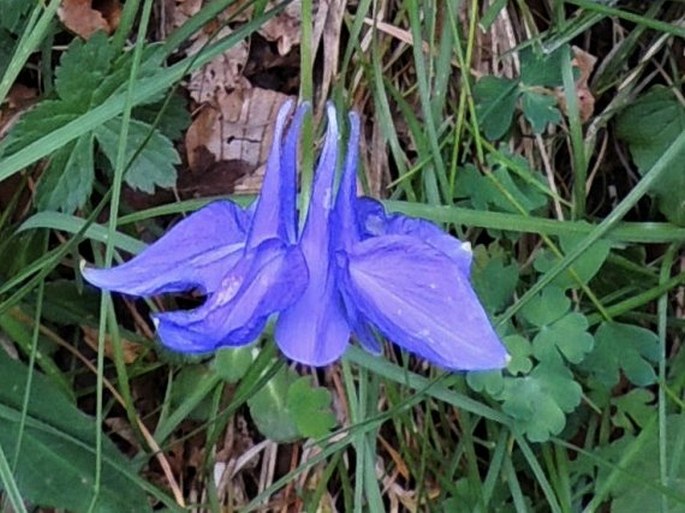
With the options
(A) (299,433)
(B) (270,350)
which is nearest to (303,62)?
(B) (270,350)

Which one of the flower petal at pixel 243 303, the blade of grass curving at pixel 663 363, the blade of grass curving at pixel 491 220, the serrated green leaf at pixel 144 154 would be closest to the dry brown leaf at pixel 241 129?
the serrated green leaf at pixel 144 154

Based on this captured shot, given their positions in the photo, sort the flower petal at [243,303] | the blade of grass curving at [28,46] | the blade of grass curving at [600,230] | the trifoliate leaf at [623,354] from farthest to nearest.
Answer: the trifoliate leaf at [623,354], the blade of grass curving at [600,230], the blade of grass curving at [28,46], the flower petal at [243,303]

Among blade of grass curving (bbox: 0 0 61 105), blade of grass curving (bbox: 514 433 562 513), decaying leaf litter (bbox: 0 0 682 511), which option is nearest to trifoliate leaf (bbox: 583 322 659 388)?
decaying leaf litter (bbox: 0 0 682 511)

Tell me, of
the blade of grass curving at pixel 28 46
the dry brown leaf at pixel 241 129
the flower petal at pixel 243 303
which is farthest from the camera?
the dry brown leaf at pixel 241 129

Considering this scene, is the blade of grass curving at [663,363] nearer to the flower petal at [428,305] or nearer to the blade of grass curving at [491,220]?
the blade of grass curving at [491,220]

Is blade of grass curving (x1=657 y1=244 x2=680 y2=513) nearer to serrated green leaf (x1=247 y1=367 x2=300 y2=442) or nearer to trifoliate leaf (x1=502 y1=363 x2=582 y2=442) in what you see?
trifoliate leaf (x1=502 y1=363 x2=582 y2=442)

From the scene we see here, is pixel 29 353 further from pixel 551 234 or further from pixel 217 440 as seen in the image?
pixel 551 234
